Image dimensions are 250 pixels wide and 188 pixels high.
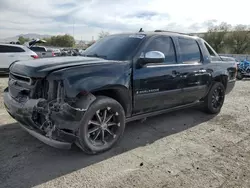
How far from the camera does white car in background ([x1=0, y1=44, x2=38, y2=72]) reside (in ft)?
36.6

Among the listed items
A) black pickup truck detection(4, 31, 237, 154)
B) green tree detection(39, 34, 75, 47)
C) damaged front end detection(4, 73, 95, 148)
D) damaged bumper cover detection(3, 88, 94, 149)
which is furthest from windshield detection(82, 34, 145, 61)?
green tree detection(39, 34, 75, 47)

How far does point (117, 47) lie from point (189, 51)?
Result: 169cm

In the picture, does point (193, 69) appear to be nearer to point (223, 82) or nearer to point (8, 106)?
point (223, 82)

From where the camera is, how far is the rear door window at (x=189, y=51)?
4750 millimetres

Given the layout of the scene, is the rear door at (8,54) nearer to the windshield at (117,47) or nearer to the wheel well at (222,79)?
the windshield at (117,47)

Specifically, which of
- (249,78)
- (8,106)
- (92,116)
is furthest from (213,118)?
(249,78)

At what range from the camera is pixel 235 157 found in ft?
12.0

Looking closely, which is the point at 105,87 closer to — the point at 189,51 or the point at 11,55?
the point at 189,51

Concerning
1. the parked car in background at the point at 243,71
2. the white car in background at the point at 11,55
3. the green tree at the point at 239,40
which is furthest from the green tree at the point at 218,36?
the white car in background at the point at 11,55

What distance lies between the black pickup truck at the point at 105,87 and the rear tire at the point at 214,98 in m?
0.49

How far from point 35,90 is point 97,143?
1.17 m

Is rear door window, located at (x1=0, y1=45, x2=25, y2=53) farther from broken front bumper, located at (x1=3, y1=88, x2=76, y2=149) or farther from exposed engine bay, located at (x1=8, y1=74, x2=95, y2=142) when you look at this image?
exposed engine bay, located at (x1=8, y1=74, x2=95, y2=142)

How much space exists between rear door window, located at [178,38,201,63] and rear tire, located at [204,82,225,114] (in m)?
0.95

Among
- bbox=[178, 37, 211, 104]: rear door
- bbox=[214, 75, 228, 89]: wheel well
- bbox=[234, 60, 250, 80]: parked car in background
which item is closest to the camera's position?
bbox=[178, 37, 211, 104]: rear door
